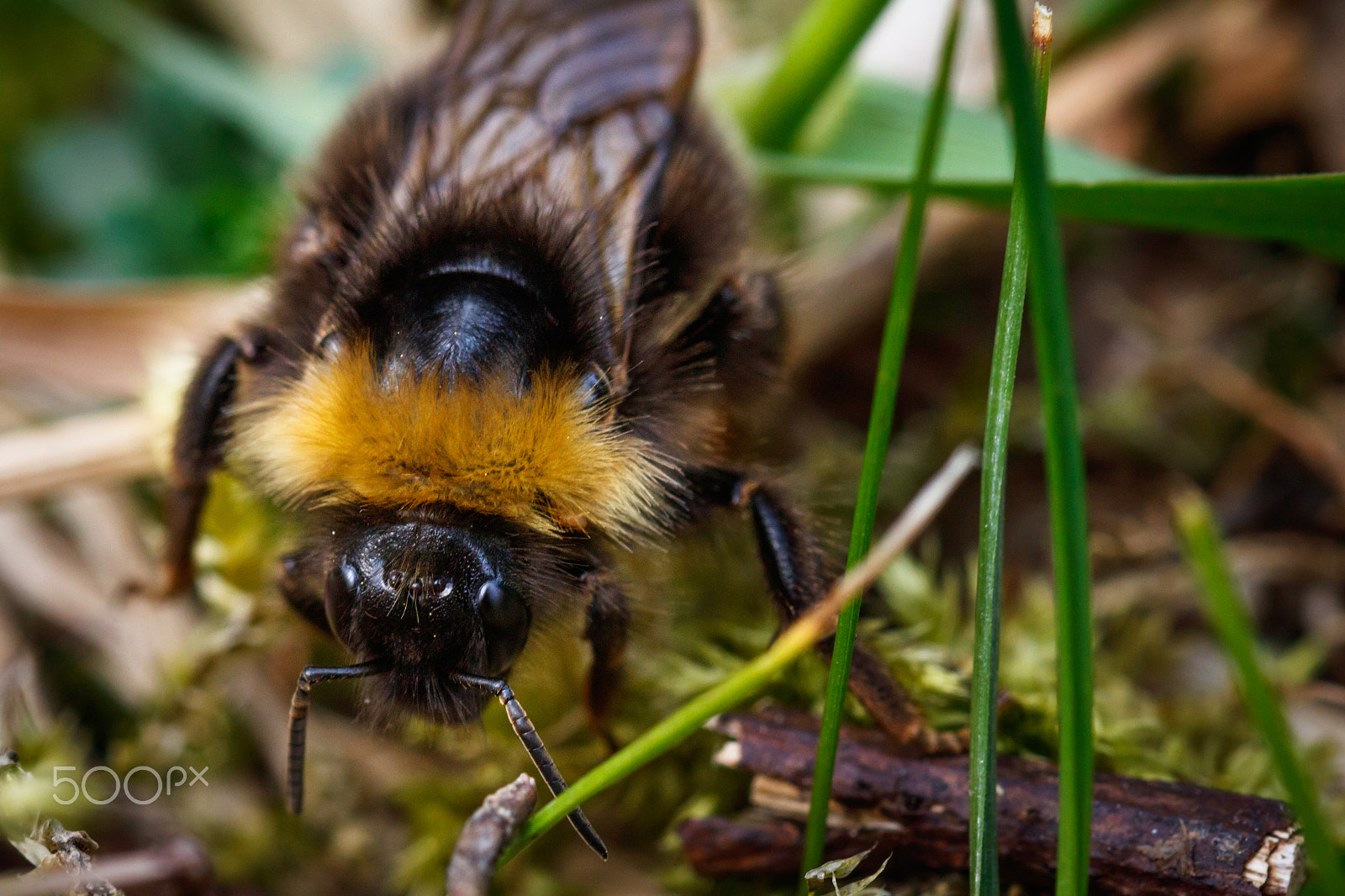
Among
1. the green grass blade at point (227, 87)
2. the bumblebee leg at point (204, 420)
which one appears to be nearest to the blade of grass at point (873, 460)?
the bumblebee leg at point (204, 420)

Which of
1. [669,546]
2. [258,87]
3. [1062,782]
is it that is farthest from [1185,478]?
[258,87]

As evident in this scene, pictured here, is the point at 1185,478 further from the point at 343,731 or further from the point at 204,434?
the point at 204,434

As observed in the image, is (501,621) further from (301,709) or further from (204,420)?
(204,420)

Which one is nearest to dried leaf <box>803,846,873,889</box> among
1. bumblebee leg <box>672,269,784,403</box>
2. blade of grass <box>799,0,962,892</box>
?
blade of grass <box>799,0,962,892</box>

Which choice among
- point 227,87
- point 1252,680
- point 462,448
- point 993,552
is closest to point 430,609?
point 462,448

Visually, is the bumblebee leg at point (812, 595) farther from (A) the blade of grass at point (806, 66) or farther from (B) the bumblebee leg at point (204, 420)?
(A) the blade of grass at point (806, 66)

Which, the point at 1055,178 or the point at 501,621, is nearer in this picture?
the point at 501,621
